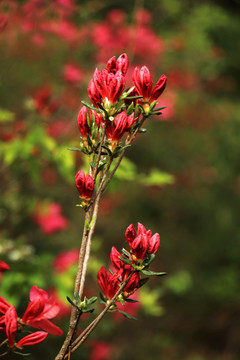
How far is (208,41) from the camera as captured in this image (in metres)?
5.34

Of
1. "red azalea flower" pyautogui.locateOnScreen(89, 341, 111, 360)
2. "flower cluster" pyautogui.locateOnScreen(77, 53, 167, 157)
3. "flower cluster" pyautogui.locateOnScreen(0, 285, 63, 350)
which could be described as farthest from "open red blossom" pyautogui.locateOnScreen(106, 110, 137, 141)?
"red azalea flower" pyautogui.locateOnScreen(89, 341, 111, 360)

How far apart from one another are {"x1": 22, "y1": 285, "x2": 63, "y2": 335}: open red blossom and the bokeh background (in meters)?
2.20

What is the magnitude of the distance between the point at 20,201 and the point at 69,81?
146 cm

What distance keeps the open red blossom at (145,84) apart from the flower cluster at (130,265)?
0.27 metres

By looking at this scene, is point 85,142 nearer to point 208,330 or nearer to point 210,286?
point 210,286

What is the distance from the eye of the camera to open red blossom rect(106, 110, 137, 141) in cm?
80

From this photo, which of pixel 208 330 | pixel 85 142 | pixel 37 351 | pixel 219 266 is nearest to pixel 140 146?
pixel 219 266

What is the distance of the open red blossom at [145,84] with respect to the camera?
0.83m

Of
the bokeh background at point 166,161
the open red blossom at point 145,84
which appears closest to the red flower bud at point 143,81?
the open red blossom at point 145,84

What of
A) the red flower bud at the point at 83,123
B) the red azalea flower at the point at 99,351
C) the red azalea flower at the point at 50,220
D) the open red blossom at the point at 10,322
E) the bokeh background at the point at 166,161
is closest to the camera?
the open red blossom at the point at 10,322

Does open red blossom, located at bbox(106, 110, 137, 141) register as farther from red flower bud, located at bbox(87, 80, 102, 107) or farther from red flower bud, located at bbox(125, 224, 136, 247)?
red flower bud, located at bbox(125, 224, 136, 247)

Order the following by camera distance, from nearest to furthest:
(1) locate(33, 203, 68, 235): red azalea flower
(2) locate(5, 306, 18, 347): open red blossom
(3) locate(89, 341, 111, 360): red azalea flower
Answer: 1. (2) locate(5, 306, 18, 347): open red blossom
2. (1) locate(33, 203, 68, 235): red azalea flower
3. (3) locate(89, 341, 111, 360): red azalea flower

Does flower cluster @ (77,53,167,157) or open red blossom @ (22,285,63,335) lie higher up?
flower cluster @ (77,53,167,157)

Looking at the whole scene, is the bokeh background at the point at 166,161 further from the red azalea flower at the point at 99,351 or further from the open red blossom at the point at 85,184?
the open red blossom at the point at 85,184
